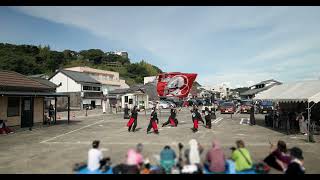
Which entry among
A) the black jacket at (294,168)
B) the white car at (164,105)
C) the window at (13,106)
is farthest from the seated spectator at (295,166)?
the white car at (164,105)

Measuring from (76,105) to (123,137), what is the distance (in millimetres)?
45677

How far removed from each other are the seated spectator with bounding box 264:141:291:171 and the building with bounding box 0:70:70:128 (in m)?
19.0

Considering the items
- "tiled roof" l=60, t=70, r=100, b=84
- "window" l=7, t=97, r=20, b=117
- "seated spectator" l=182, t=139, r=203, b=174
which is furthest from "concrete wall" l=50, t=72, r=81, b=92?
"seated spectator" l=182, t=139, r=203, b=174

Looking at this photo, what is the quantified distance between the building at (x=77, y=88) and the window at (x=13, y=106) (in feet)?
113

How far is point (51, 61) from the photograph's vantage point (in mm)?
89312

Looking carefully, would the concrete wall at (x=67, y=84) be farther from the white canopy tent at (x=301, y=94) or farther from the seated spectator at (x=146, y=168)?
the seated spectator at (x=146, y=168)

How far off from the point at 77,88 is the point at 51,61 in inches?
1295

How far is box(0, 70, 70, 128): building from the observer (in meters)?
23.7

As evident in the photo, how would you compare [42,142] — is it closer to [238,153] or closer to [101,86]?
[238,153]

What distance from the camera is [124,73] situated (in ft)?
365

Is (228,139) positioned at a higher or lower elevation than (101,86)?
lower

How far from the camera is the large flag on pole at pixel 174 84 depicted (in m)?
31.8

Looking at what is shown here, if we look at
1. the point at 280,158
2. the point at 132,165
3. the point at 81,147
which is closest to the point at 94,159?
the point at 132,165
